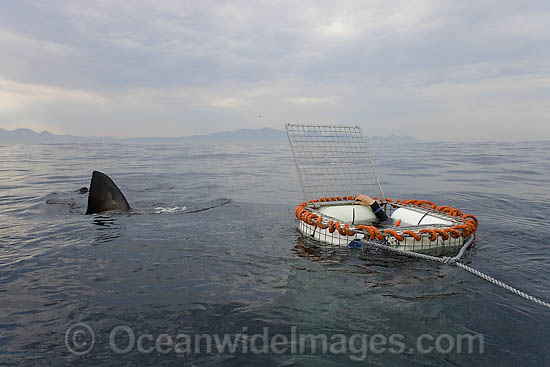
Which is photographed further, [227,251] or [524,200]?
[524,200]

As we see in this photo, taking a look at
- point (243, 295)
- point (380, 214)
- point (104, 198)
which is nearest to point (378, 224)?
point (380, 214)

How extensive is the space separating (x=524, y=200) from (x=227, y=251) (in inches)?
572

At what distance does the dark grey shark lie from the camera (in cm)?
1196

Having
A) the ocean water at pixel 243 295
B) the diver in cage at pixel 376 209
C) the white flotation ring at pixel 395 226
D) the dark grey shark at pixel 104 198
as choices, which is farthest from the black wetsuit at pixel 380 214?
→ the dark grey shark at pixel 104 198

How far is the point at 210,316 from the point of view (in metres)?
5.12

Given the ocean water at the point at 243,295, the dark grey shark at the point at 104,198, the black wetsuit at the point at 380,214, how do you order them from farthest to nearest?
1. the dark grey shark at the point at 104,198
2. the black wetsuit at the point at 380,214
3. the ocean water at the point at 243,295

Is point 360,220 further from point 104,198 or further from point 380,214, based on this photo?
point 104,198

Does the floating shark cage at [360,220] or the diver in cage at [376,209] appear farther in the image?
the diver in cage at [376,209]

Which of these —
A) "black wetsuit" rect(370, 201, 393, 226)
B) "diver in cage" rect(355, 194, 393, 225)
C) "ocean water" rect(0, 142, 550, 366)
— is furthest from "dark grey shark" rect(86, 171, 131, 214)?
"black wetsuit" rect(370, 201, 393, 226)

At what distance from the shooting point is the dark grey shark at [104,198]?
12.0m

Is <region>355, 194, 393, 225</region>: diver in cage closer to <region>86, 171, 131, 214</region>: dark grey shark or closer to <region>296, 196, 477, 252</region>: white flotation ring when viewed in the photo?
<region>296, 196, 477, 252</region>: white flotation ring

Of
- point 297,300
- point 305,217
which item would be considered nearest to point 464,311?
point 297,300

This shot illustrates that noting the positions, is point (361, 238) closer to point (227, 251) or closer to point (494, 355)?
point (227, 251)

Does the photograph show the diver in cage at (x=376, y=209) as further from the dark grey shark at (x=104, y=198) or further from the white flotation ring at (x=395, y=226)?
the dark grey shark at (x=104, y=198)
